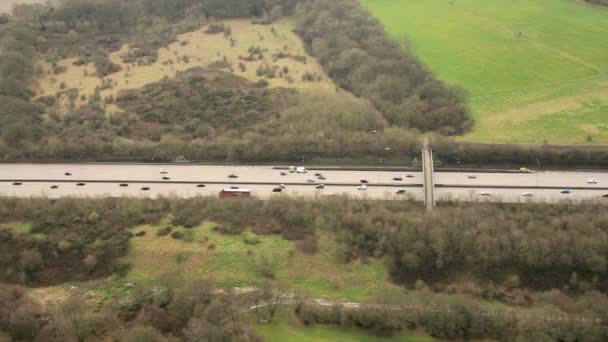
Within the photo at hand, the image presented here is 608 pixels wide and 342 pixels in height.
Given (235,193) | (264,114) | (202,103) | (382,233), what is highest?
(202,103)

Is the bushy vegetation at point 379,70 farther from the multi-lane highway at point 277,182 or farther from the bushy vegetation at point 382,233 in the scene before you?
the bushy vegetation at point 382,233

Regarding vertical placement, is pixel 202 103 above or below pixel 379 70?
below

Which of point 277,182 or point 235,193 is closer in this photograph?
point 235,193

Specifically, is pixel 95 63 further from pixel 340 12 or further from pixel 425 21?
pixel 425 21

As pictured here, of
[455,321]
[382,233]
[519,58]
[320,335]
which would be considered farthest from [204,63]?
[455,321]

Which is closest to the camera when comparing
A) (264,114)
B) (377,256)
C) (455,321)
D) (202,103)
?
(455,321)

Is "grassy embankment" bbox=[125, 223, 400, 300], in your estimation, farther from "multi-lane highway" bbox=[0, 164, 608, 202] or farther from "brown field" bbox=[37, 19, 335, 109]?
"brown field" bbox=[37, 19, 335, 109]

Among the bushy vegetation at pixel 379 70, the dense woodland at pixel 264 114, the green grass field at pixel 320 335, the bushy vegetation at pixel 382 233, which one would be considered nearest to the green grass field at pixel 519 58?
the bushy vegetation at pixel 379 70

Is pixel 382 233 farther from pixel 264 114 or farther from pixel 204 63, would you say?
pixel 204 63
